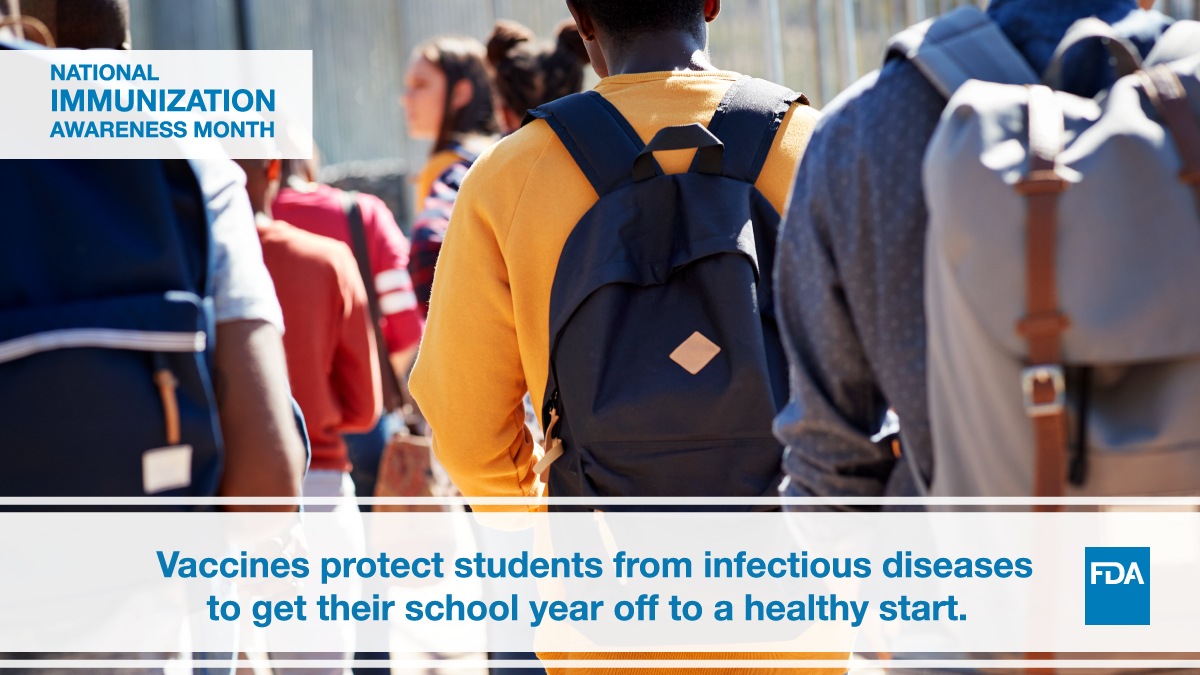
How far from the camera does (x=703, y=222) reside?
1.73 m

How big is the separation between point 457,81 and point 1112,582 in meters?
3.31

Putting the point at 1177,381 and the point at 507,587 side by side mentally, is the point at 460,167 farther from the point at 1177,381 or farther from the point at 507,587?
the point at 1177,381

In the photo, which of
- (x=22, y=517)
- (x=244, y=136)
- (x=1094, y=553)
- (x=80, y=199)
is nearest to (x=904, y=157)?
(x=1094, y=553)

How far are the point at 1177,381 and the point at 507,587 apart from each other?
7.43ft

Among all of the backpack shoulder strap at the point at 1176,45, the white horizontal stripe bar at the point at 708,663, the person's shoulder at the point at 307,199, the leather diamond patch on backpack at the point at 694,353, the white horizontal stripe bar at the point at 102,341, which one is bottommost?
the white horizontal stripe bar at the point at 708,663

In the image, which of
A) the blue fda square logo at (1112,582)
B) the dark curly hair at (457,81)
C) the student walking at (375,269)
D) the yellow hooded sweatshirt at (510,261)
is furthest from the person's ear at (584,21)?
the dark curly hair at (457,81)

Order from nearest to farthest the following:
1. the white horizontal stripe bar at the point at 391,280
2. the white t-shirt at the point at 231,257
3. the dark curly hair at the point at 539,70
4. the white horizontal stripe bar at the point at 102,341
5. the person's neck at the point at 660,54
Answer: the white horizontal stripe bar at the point at 102,341
the white t-shirt at the point at 231,257
the person's neck at the point at 660,54
the dark curly hair at the point at 539,70
the white horizontal stripe bar at the point at 391,280

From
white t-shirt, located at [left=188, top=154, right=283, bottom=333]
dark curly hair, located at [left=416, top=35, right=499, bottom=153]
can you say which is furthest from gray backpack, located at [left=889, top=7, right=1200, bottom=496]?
dark curly hair, located at [left=416, top=35, right=499, bottom=153]

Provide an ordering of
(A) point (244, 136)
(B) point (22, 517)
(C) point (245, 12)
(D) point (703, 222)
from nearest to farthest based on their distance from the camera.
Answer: (B) point (22, 517), (D) point (703, 222), (A) point (244, 136), (C) point (245, 12)

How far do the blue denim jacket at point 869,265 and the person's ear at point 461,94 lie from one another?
2.84m

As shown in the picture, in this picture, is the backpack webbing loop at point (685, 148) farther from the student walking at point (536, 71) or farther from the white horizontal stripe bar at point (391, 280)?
the white horizontal stripe bar at point (391, 280)

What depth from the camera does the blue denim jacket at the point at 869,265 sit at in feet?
4.08

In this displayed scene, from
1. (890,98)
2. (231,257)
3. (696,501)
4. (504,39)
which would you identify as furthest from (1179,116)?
(504,39)

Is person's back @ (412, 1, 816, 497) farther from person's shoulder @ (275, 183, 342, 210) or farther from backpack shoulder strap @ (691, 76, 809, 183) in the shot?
person's shoulder @ (275, 183, 342, 210)
